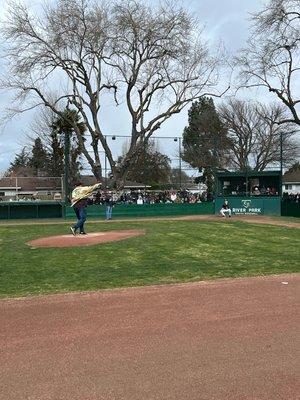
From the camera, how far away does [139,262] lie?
1150 cm

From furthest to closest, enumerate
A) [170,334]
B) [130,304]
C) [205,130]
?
1. [205,130]
2. [130,304]
3. [170,334]

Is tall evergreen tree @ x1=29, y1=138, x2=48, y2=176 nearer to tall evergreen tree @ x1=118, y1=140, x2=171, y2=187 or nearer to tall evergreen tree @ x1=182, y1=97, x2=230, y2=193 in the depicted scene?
tall evergreen tree @ x1=118, y1=140, x2=171, y2=187

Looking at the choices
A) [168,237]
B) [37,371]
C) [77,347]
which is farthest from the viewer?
[168,237]

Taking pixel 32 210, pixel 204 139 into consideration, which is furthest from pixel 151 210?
pixel 204 139

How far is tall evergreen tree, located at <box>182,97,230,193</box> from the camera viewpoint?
53438 millimetres

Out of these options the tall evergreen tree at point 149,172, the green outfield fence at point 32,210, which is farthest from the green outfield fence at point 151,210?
the tall evergreen tree at point 149,172

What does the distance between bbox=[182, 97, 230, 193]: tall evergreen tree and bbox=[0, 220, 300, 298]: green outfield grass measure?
33.9m

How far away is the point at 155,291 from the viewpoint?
8398mm

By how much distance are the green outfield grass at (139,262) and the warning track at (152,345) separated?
3.69 feet

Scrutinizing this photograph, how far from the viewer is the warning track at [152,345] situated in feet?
14.3

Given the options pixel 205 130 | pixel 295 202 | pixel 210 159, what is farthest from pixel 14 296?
pixel 205 130

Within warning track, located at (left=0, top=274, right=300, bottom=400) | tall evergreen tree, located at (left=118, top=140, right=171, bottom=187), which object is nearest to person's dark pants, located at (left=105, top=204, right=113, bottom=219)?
warning track, located at (left=0, top=274, right=300, bottom=400)

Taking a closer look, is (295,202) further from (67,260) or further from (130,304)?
(130,304)

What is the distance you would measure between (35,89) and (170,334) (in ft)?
111
